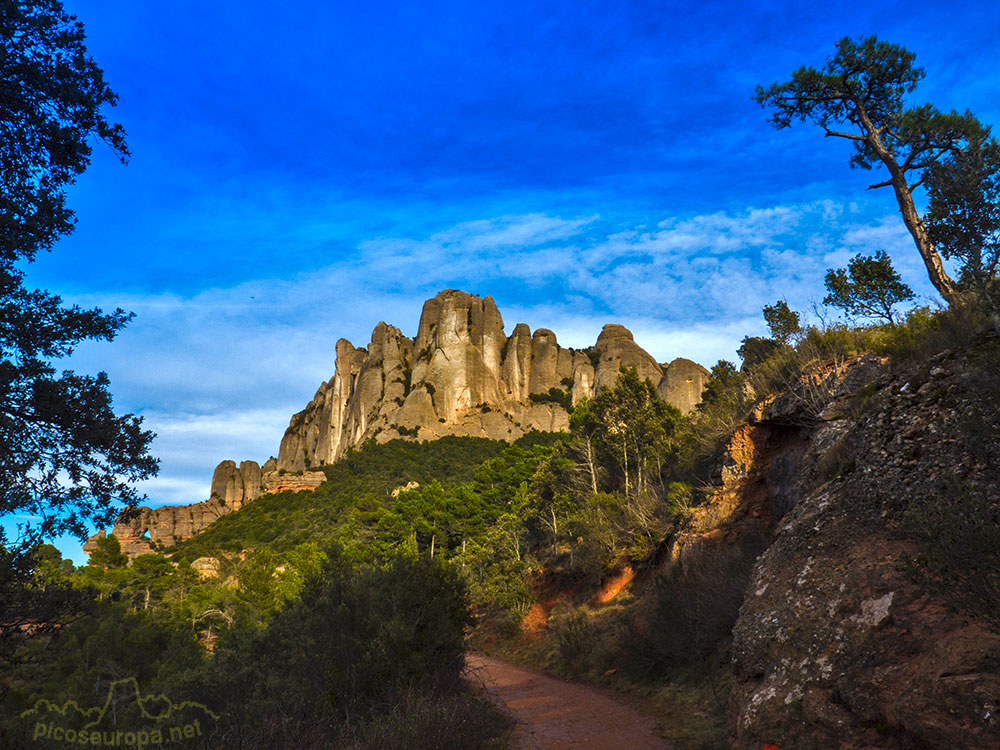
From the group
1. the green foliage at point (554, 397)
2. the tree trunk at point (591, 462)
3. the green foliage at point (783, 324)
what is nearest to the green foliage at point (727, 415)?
the green foliage at point (783, 324)

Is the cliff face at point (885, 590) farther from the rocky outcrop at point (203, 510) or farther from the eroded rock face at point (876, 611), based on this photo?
the rocky outcrop at point (203, 510)

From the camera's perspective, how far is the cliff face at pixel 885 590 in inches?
137

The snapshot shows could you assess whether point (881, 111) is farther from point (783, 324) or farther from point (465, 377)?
point (465, 377)

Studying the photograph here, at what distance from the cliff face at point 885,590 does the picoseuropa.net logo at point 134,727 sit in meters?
7.81

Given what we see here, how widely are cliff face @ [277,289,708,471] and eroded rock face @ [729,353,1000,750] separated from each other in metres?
80.9

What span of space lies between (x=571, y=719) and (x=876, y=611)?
7.65 m

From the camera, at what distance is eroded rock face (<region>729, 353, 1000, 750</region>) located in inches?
139

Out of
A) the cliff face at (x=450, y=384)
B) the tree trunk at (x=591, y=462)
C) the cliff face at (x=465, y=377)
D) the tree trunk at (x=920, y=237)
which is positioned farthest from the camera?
the cliff face at (x=465, y=377)

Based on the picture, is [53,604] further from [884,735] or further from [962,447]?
[962,447]

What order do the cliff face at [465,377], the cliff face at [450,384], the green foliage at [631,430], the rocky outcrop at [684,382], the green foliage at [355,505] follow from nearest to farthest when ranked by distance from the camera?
the green foliage at [631,430], the green foliage at [355,505], the rocky outcrop at [684,382], the cliff face at [450,384], the cliff face at [465,377]

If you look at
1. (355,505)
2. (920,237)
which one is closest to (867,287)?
(920,237)

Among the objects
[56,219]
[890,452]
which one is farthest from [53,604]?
[890,452]

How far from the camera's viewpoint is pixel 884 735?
3836 mm

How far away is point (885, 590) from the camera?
4.51 metres
